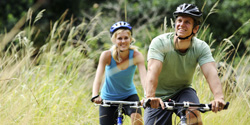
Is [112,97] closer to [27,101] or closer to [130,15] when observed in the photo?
[27,101]

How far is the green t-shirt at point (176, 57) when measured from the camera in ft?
11.6

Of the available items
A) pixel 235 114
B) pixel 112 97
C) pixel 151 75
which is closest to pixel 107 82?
pixel 112 97

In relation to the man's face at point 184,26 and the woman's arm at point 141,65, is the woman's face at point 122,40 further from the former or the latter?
the man's face at point 184,26

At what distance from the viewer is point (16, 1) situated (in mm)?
13797

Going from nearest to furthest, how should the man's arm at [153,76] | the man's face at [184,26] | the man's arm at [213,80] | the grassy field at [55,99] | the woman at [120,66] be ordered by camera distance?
the man's arm at [213,80] → the man's arm at [153,76] → the man's face at [184,26] → the grassy field at [55,99] → the woman at [120,66]

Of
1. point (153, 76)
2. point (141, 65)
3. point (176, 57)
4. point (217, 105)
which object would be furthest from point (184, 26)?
point (141, 65)

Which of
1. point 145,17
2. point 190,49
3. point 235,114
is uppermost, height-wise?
point 145,17

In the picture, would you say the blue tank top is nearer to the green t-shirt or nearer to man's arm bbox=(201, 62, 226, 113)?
the green t-shirt

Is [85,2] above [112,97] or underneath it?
above

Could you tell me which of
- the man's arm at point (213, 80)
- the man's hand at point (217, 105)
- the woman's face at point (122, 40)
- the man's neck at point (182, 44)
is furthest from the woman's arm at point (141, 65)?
the man's hand at point (217, 105)

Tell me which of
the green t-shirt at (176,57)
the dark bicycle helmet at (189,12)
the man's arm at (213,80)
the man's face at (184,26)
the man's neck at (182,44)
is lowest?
the man's arm at (213,80)

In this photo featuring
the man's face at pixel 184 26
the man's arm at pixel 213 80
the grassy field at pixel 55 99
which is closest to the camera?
the man's arm at pixel 213 80

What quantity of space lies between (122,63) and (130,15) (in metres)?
8.48

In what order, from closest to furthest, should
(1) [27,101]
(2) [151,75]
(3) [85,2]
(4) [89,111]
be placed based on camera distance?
(2) [151,75], (1) [27,101], (4) [89,111], (3) [85,2]
